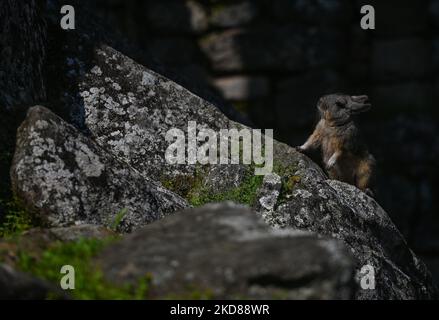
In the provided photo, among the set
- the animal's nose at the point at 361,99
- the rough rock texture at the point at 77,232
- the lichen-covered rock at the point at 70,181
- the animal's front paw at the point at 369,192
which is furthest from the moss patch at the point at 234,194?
the animal's nose at the point at 361,99

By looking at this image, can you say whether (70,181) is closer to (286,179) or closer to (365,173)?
(286,179)

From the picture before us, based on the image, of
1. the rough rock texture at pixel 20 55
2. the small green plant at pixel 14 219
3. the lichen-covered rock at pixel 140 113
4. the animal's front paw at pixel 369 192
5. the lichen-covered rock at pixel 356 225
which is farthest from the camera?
the animal's front paw at pixel 369 192

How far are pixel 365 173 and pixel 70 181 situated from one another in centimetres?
374

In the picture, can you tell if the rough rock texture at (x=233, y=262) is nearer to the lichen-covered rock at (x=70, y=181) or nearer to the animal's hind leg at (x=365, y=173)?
the lichen-covered rock at (x=70, y=181)

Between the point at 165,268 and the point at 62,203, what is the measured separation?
54.8 inches

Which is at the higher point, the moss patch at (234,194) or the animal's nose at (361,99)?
the animal's nose at (361,99)

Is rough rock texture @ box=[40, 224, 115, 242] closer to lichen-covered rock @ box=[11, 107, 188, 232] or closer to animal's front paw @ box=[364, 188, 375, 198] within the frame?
lichen-covered rock @ box=[11, 107, 188, 232]

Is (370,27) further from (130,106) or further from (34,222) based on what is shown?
(34,222)

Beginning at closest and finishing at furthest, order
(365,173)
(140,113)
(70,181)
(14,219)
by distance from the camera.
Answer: (14,219) → (70,181) → (140,113) → (365,173)

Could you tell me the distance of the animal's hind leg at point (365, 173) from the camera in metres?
8.62

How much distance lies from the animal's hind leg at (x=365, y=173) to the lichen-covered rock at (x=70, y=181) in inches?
125

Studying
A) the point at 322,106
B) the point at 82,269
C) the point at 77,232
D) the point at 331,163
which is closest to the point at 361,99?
the point at 322,106

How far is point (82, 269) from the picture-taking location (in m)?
4.43
